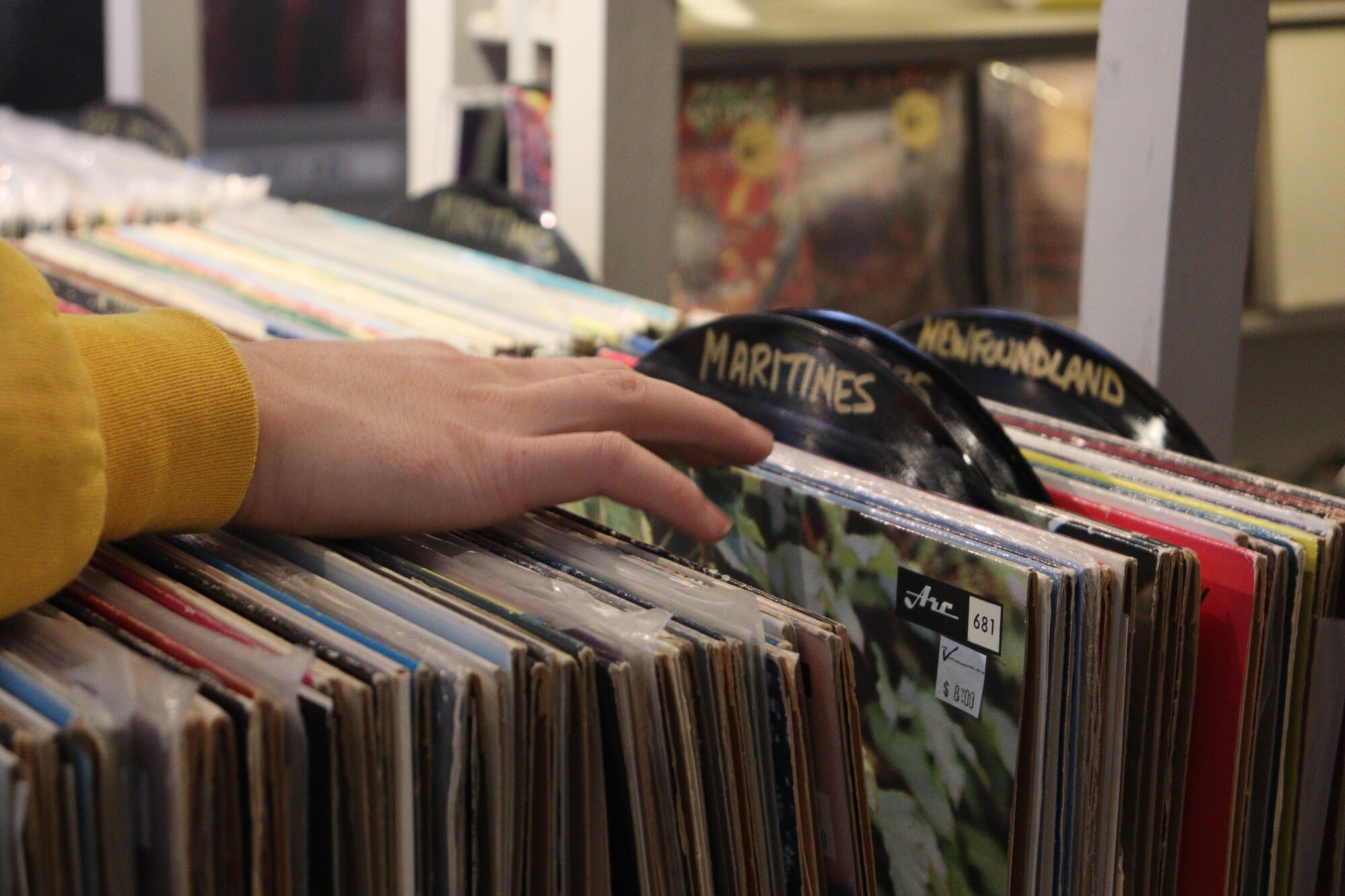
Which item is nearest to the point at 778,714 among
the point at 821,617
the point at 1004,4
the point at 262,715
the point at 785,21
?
the point at 821,617

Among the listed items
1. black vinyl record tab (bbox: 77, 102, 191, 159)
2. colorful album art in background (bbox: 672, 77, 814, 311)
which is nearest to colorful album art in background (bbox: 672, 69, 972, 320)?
colorful album art in background (bbox: 672, 77, 814, 311)

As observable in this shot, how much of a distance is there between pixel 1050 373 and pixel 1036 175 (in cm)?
170

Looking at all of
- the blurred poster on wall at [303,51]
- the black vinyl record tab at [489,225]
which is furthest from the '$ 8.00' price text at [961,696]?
the blurred poster on wall at [303,51]

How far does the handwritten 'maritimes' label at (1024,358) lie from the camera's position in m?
0.89

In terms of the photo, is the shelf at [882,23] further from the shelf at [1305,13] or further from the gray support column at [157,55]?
the gray support column at [157,55]

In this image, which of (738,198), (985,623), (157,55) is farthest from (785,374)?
(157,55)

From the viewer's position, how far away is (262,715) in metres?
0.44

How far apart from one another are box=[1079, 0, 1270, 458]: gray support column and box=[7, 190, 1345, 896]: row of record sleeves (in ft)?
0.49

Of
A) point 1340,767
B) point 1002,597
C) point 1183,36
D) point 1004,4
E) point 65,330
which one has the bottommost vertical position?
point 1340,767

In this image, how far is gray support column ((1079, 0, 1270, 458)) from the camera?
37.0 inches

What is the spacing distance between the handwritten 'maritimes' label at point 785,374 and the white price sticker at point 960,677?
0.54 feet

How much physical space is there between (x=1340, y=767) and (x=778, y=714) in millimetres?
367

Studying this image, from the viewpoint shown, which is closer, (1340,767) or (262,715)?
(262,715)

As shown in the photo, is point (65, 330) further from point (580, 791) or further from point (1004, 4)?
point (1004, 4)
